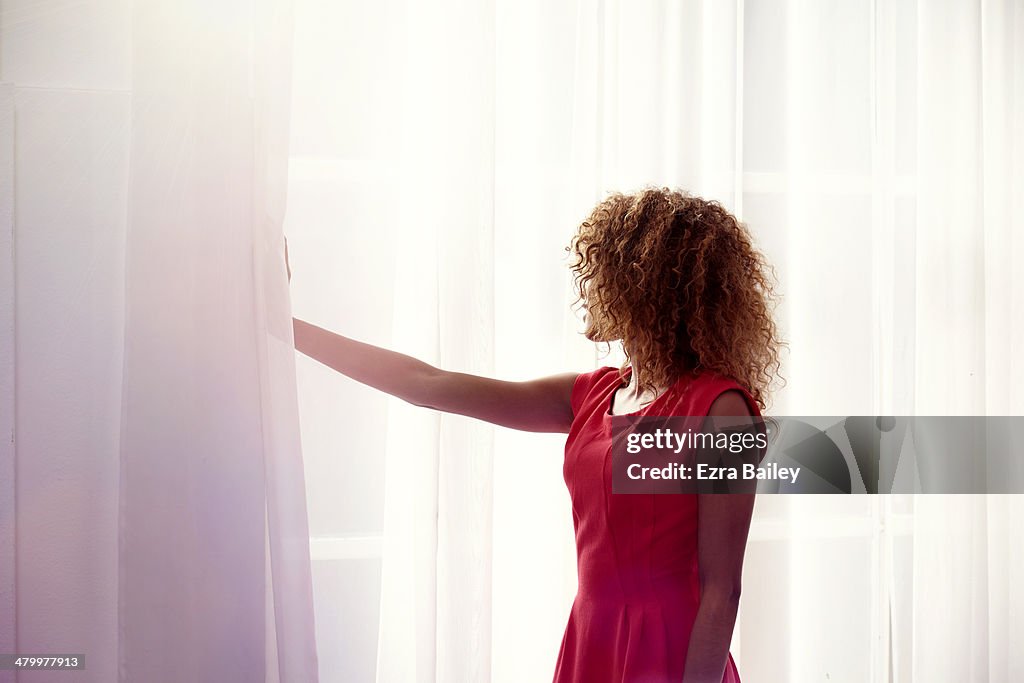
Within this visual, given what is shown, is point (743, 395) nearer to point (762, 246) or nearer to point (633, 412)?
point (633, 412)

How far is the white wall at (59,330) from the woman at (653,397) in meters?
0.25

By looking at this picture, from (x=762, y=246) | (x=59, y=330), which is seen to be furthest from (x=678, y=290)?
(x=59, y=330)

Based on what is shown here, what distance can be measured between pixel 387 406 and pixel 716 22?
2.61 feet

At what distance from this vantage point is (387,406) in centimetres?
106

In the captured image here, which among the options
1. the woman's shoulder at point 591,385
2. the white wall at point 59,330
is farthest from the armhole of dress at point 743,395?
the white wall at point 59,330

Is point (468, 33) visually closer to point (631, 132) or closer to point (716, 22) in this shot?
point (631, 132)

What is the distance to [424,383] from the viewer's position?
0.98 m

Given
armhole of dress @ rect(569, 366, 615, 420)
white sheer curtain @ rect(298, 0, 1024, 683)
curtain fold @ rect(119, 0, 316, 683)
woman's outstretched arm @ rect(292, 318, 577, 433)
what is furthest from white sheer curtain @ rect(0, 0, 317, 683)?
armhole of dress @ rect(569, 366, 615, 420)

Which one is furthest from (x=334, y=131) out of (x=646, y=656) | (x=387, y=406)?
(x=646, y=656)

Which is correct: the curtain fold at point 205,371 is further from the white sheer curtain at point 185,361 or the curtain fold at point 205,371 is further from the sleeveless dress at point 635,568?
the sleeveless dress at point 635,568

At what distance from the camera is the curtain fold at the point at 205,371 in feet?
2.43

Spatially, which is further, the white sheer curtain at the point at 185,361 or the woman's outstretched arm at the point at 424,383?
the woman's outstretched arm at the point at 424,383

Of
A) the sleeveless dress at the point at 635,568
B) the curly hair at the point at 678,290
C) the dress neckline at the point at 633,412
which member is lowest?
the sleeveless dress at the point at 635,568

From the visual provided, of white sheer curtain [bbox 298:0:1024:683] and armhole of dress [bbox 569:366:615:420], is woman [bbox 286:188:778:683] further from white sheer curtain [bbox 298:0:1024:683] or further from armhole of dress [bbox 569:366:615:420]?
white sheer curtain [bbox 298:0:1024:683]
